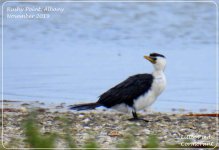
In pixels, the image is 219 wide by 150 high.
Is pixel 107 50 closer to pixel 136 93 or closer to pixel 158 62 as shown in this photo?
pixel 158 62

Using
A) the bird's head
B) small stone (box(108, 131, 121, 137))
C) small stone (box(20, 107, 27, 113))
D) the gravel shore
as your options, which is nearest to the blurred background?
small stone (box(20, 107, 27, 113))

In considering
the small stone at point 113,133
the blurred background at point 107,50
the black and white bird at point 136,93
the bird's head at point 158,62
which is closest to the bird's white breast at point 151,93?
the black and white bird at point 136,93

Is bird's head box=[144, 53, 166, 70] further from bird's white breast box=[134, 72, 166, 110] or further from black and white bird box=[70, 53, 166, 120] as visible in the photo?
bird's white breast box=[134, 72, 166, 110]

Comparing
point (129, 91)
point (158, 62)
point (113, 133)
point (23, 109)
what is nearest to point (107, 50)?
point (23, 109)

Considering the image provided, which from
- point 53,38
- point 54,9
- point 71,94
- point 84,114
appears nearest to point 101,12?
point 54,9

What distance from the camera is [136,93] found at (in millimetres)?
9109

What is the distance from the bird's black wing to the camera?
9.10 m

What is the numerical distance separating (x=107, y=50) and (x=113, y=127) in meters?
5.60

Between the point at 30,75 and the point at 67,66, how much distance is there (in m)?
1.06

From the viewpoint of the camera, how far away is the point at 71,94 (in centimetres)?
1125

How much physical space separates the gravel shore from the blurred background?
2.89 feet

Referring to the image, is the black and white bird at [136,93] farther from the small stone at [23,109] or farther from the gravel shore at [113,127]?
the small stone at [23,109]

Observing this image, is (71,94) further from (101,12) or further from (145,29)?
(101,12)

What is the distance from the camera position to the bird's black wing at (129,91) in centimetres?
910
